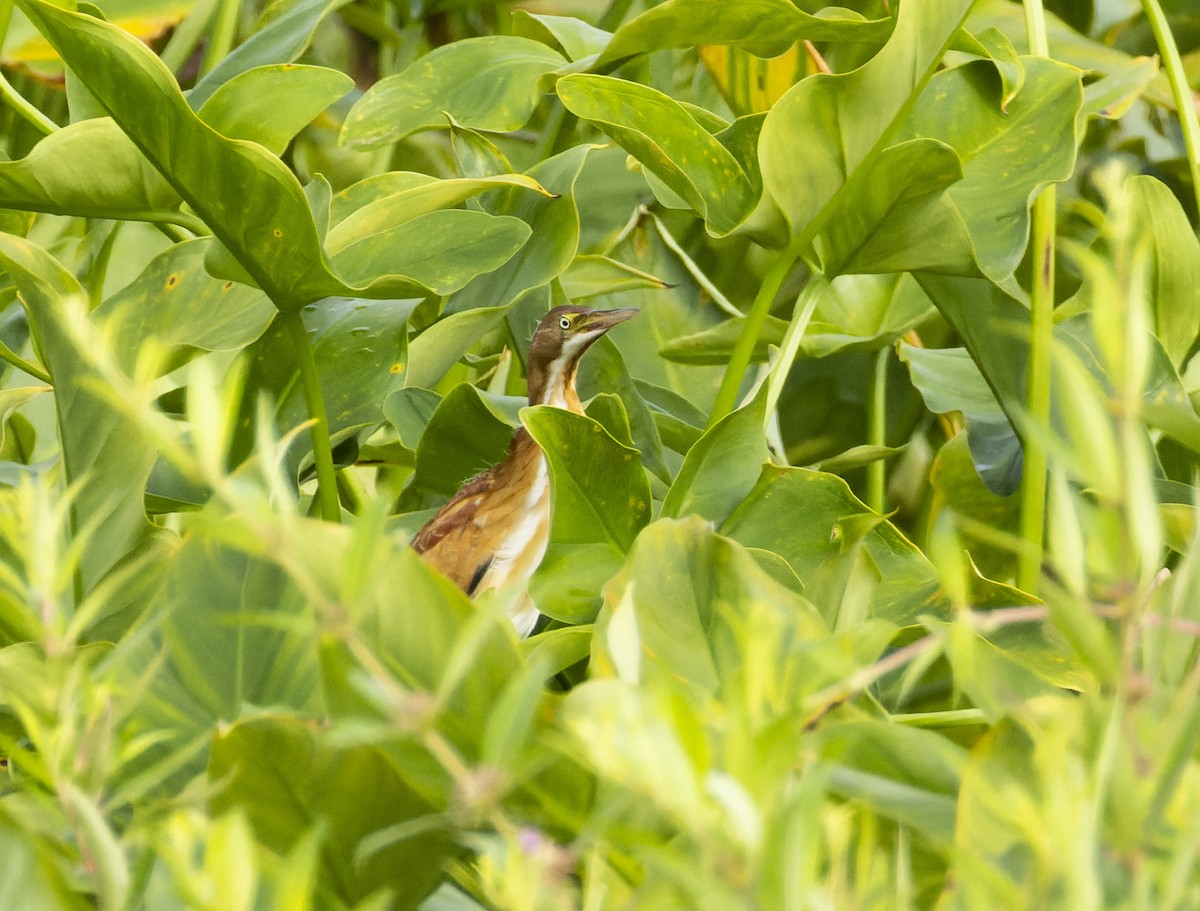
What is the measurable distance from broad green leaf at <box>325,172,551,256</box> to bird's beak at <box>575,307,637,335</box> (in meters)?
0.36

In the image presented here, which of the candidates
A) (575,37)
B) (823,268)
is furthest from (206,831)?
(575,37)

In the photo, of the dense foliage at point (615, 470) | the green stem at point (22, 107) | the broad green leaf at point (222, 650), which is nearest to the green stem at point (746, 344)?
the dense foliage at point (615, 470)

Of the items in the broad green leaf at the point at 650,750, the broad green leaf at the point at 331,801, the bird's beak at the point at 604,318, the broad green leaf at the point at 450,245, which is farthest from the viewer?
the bird's beak at the point at 604,318

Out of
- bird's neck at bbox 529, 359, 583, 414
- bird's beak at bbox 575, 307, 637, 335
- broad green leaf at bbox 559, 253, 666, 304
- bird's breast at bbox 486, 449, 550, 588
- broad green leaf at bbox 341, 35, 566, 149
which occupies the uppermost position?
broad green leaf at bbox 341, 35, 566, 149

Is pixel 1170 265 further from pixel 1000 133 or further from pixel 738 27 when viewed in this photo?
pixel 738 27

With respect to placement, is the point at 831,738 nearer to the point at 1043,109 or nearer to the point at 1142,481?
the point at 1142,481

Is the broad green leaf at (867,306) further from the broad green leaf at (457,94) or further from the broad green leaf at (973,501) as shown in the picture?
the broad green leaf at (457,94)

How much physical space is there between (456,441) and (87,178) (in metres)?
0.28

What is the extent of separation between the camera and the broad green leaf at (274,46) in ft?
2.82

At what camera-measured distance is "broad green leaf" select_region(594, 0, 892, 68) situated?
0.70m

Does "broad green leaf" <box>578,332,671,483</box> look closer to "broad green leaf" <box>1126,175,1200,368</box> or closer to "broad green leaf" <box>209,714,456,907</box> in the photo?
"broad green leaf" <box>1126,175,1200,368</box>

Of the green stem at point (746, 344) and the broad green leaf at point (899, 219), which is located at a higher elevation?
the broad green leaf at point (899, 219)

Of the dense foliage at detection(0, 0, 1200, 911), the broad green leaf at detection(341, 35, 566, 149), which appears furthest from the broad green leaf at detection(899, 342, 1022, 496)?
the broad green leaf at detection(341, 35, 566, 149)

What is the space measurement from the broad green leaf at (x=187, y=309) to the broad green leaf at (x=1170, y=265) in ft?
1.71
